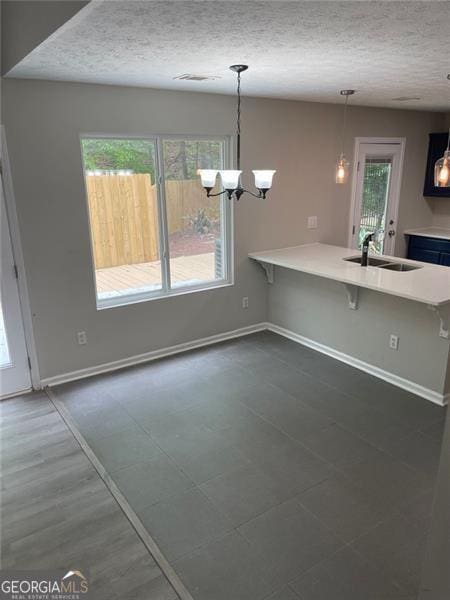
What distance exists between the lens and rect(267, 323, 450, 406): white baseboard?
343 cm

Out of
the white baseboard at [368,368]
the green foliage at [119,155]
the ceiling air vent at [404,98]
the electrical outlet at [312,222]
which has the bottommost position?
the white baseboard at [368,368]

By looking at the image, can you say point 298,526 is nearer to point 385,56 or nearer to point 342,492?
point 342,492

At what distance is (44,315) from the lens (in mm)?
3541

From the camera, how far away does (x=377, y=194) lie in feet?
18.1

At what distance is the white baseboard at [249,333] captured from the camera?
354 centimetres

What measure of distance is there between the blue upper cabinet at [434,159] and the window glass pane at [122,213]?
3.92 m

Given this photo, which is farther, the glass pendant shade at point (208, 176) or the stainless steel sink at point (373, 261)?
the stainless steel sink at point (373, 261)

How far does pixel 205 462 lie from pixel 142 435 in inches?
21.0

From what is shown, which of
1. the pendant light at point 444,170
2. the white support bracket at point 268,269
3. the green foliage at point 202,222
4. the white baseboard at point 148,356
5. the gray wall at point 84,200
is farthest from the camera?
the white support bracket at point 268,269

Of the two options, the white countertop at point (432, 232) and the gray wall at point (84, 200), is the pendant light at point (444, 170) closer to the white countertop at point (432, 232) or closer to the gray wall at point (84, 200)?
the gray wall at point (84, 200)

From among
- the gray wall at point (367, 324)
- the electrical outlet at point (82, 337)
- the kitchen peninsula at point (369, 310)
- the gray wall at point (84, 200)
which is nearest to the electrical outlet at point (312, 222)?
the gray wall at point (84, 200)

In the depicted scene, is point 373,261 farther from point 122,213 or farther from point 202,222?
point 122,213

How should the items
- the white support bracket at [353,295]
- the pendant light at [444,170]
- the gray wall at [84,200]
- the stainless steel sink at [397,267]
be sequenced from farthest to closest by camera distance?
the stainless steel sink at [397,267], the white support bracket at [353,295], the gray wall at [84,200], the pendant light at [444,170]

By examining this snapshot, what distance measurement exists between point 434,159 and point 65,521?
5826 millimetres
